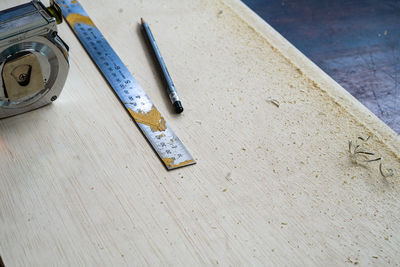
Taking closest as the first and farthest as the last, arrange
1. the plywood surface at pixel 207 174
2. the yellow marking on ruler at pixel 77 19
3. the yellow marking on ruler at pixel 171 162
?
1. the plywood surface at pixel 207 174
2. the yellow marking on ruler at pixel 171 162
3. the yellow marking on ruler at pixel 77 19

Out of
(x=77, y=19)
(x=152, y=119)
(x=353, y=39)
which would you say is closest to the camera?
(x=152, y=119)

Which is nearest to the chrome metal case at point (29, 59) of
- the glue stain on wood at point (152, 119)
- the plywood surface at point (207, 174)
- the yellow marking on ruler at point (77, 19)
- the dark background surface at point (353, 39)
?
the plywood surface at point (207, 174)

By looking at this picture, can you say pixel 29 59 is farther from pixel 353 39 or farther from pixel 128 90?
pixel 353 39

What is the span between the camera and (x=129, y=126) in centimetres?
94

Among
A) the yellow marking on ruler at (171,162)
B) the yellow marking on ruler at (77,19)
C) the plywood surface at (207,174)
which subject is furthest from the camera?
the yellow marking on ruler at (77,19)

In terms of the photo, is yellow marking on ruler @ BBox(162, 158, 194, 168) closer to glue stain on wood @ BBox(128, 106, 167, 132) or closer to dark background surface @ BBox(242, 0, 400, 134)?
glue stain on wood @ BBox(128, 106, 167, 132)

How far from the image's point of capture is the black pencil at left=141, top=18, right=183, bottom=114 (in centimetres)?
97

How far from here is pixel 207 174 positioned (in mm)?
869

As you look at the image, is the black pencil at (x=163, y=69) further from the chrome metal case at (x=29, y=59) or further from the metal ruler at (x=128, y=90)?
the chrome metal case at (x=29, y=59)

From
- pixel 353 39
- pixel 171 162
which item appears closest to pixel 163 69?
pixel 171 162

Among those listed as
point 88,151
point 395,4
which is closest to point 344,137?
point 88,151

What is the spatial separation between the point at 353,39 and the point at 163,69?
689 mm

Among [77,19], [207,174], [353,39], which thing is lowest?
[353,39]

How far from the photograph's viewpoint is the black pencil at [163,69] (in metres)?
0.97
